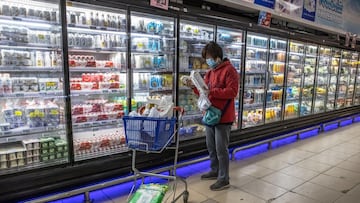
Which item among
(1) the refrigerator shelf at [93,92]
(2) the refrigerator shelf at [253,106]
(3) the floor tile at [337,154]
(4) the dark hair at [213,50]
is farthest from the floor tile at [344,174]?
(1) the refrigerator shelf at [93,92]

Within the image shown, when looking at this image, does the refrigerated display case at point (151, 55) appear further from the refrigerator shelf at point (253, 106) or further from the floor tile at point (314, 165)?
the floor tile at point (314, 165)

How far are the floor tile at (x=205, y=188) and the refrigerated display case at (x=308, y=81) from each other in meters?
3.77

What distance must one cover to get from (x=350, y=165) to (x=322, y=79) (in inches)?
132

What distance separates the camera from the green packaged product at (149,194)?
2.21 metres

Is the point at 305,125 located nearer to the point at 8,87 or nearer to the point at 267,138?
the point at 267,138

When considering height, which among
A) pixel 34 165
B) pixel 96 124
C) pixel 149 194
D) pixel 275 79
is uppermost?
pixel 275 79

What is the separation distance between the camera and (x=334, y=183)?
3.35 metres

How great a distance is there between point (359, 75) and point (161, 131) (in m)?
8.69

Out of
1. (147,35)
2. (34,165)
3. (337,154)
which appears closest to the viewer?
(34,165)

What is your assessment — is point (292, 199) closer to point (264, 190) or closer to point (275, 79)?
point (264, 190)

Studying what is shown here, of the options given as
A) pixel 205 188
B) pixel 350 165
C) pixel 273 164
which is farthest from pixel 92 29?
pixel 350 165

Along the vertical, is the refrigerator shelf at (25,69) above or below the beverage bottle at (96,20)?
below

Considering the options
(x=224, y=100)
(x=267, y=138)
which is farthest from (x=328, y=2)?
(x=224, y=100)

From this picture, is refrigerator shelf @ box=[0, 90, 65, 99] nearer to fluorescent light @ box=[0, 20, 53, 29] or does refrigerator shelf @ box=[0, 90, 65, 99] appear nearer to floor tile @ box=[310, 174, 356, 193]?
fluorescent light @ box=[0, 20, 53, 29]
